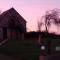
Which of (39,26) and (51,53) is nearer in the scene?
(51,53)

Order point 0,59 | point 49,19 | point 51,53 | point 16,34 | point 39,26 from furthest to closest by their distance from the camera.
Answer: point 16,34 < point 39,26 < point 49,19 < point 0,59 < point 51,53

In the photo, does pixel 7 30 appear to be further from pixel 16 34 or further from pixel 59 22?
pixel 59 22

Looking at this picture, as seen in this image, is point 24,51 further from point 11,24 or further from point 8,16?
point 8,16

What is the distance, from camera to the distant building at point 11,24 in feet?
149

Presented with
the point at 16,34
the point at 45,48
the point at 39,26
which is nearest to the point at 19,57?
the point at 45,48

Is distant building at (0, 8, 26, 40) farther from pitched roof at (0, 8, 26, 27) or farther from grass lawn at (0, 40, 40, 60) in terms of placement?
grass lawn at (0, 40, 40, 60)

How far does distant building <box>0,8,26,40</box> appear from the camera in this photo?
45.5 m

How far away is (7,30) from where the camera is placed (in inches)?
1849

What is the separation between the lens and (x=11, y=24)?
→ 48.9 metres

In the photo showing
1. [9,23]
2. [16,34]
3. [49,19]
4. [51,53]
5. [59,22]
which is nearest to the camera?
[51,53]

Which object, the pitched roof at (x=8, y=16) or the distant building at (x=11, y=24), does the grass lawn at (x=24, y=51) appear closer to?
the distant building at (x=11, y=24)

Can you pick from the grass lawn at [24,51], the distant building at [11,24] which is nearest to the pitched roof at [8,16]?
the distant building at [11,24]

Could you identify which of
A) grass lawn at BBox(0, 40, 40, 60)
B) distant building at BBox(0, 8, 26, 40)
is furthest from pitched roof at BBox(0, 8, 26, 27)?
grass lawn at BBox(0, 40, 40, 60)

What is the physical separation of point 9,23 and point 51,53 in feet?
118
